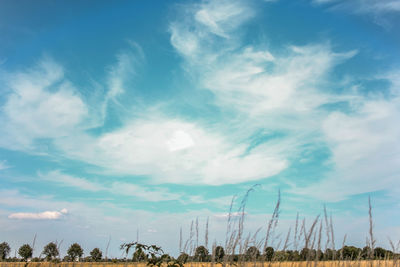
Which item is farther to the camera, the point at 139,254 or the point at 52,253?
the point at 52,253

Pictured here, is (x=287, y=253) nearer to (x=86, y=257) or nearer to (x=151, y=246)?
(x=151, y=246)

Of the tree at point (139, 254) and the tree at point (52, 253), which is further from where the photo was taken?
Result: the tree at point (52, 253)

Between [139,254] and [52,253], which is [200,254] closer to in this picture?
[139,254]

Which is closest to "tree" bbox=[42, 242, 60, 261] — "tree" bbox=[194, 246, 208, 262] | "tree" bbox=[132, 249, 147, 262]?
"tree" bbox=[132, 249, 147, 262]

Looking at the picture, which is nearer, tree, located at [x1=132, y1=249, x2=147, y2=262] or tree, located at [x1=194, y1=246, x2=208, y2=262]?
tree, located at [x1=132, y1=249, x2=147, y2=262]

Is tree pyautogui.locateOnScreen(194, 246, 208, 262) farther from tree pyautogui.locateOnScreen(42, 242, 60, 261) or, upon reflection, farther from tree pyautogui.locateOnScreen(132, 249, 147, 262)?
tree pyautogui.locateOnScreen(42, 242, 60, 261)

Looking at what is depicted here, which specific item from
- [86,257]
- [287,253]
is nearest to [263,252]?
[287,253]

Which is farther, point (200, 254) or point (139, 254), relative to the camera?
point (200, 254)

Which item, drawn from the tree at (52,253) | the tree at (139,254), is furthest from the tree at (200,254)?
the tree at (52,253)

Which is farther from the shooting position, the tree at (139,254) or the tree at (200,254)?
the tree at (200,254)

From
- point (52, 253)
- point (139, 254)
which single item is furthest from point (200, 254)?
point (52, 253)

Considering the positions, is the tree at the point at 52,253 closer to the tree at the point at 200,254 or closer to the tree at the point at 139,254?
the tree at the point at 139,254

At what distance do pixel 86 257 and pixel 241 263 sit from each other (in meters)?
3.47

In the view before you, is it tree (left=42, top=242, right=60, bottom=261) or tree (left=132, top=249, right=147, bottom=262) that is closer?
tree (left=132, top=249, right=147, bottom=262)
